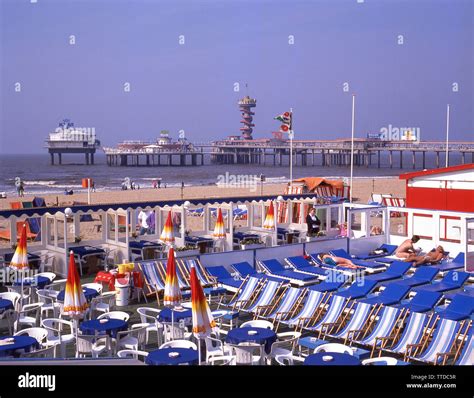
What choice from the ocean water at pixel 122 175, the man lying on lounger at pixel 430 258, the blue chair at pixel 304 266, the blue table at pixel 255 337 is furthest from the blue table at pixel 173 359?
the ocean water at pixel 122 175

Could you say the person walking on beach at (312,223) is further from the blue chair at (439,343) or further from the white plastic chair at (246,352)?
the white plastic chair at (246,352)

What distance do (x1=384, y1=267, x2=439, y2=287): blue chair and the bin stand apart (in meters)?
4.53

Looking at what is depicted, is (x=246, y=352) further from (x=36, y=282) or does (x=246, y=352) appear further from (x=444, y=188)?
(x=444, y=188)

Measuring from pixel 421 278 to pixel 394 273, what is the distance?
0.63 metres

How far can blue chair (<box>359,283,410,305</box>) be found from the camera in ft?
28.4

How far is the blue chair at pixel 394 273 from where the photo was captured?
10648mm

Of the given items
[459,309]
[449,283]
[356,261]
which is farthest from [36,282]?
[449,283]

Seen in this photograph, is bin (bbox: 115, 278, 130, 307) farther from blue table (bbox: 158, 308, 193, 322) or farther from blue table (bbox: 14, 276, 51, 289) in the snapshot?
blue table (bbox: 158, 308, 193, 322)

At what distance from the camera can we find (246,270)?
35.7 feet

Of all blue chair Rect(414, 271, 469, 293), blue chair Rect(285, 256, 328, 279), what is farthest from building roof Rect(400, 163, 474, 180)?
blue chair Rect(285, 256, 328, 279)
